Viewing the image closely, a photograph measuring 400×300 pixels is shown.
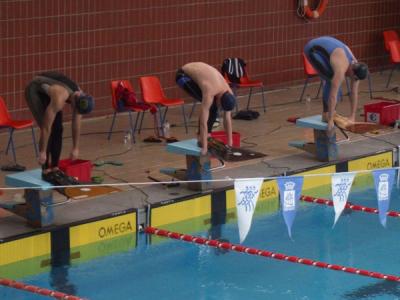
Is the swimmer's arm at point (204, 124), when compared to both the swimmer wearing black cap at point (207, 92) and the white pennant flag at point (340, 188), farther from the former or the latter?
the white pennant flag at point (340, 188)

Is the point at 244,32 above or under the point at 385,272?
above

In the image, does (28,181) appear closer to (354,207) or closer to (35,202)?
(35,202)

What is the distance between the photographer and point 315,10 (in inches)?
670

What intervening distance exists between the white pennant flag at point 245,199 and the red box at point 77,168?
2240 millimetres

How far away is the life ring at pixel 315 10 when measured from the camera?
16844 mm

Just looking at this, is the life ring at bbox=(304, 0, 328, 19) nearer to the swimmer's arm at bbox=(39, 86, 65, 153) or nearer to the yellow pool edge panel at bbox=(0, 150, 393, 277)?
the yellow pool edge panel at bbox=(0, 150, 393, 277)

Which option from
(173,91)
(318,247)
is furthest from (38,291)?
(173,91)

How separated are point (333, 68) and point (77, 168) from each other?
290cm

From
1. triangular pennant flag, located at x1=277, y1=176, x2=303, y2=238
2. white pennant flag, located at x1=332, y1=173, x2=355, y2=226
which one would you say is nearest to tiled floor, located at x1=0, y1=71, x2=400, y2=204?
triangular pennant flag, located at x1=277, y1=176, x2=303, y2=238

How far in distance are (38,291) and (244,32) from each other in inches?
313

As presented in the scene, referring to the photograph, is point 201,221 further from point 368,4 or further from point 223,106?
point 368,4

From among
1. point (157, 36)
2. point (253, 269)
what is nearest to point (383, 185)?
point (253, 269)

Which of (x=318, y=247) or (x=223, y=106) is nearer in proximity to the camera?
(x=318, y=247)

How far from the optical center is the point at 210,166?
1173 cm
